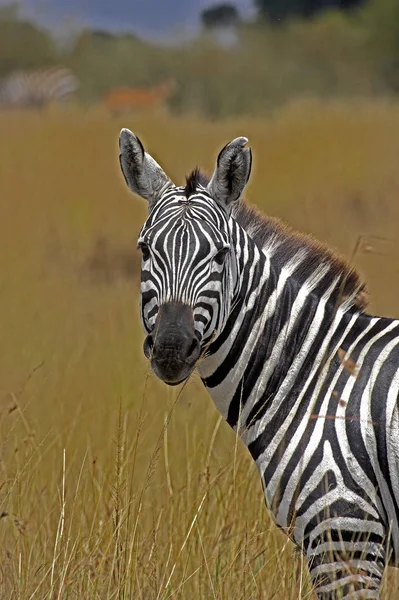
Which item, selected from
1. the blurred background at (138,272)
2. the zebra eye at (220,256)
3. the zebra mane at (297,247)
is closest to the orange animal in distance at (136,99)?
the blurred background at (138,272)

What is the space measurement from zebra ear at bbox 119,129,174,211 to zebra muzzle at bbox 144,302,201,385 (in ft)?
2.21

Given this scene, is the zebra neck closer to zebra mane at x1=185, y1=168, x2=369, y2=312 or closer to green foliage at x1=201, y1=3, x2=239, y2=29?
zebra mane at x1=185, y1=168, x2=369, y2=312

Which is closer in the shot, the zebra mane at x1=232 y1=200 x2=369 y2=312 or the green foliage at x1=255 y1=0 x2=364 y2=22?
the zebra mane at x1=232 y1=200 x2=369 y2=312

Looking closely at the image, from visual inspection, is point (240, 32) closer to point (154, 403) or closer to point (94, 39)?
point (94, 39)

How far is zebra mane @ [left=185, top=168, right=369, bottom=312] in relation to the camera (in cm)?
450

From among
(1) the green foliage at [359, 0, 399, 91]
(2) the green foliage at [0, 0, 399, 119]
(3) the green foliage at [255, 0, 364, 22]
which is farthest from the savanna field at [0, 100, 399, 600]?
(3) the green foliage at [255, 0, 364, 22]

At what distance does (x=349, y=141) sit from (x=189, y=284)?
44.8 feet

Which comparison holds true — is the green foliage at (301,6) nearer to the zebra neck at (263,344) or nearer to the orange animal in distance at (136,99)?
the orange animal in distance at (136,99)

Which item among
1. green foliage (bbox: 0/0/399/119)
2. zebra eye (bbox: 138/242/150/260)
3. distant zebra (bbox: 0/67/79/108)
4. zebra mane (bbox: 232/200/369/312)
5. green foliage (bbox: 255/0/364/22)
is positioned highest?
green foliage (bbox: 255/0/364/22)

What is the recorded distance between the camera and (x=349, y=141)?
1730 centimetres

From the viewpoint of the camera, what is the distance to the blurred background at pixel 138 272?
14.7 ft

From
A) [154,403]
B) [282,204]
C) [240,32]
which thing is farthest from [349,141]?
[240,32]

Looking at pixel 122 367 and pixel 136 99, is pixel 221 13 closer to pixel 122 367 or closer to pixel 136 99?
pixel 136 99

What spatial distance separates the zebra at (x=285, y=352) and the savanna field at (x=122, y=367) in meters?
0.21
